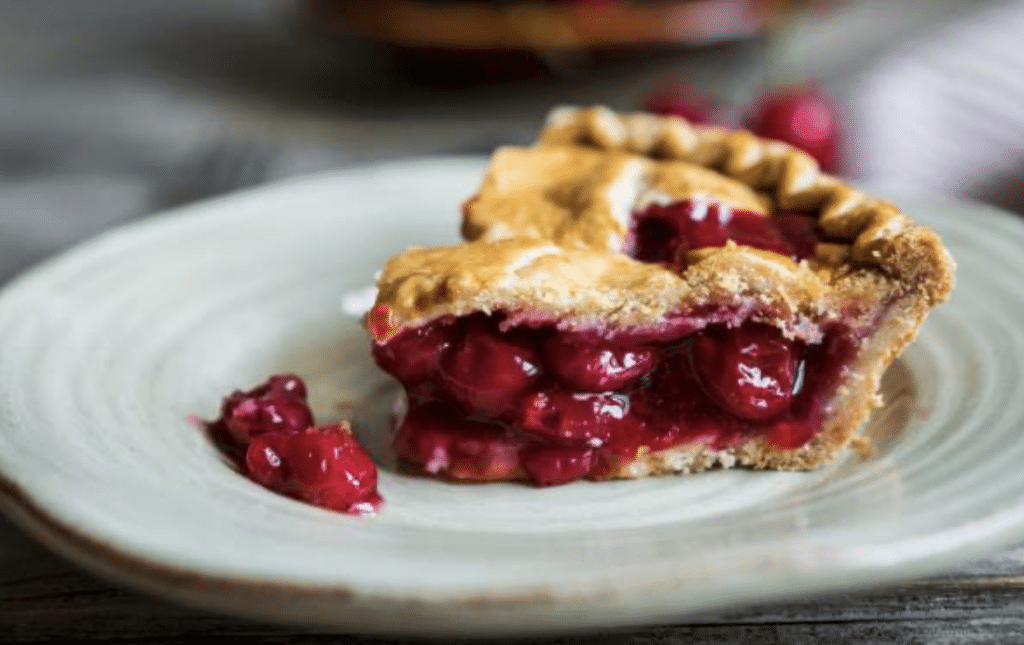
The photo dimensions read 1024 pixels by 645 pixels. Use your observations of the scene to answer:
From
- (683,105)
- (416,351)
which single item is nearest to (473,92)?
(683,105)

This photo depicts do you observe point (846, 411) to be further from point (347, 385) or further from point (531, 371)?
point (347, 385)

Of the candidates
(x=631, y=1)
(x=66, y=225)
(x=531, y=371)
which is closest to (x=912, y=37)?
(x=631, y=1)

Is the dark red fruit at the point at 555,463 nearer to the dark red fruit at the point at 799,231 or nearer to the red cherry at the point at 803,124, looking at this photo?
the dark red fruit at the point at 799,231

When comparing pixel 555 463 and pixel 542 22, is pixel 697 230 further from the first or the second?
pixel 542 22

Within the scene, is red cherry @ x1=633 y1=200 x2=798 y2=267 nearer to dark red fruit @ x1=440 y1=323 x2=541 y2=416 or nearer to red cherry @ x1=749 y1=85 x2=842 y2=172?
dark red fruit @ x1=440 y1=323 x2=541 y2=416

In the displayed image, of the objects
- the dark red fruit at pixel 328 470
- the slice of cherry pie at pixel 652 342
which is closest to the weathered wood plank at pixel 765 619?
the dark red fruit at pixel 328 470
